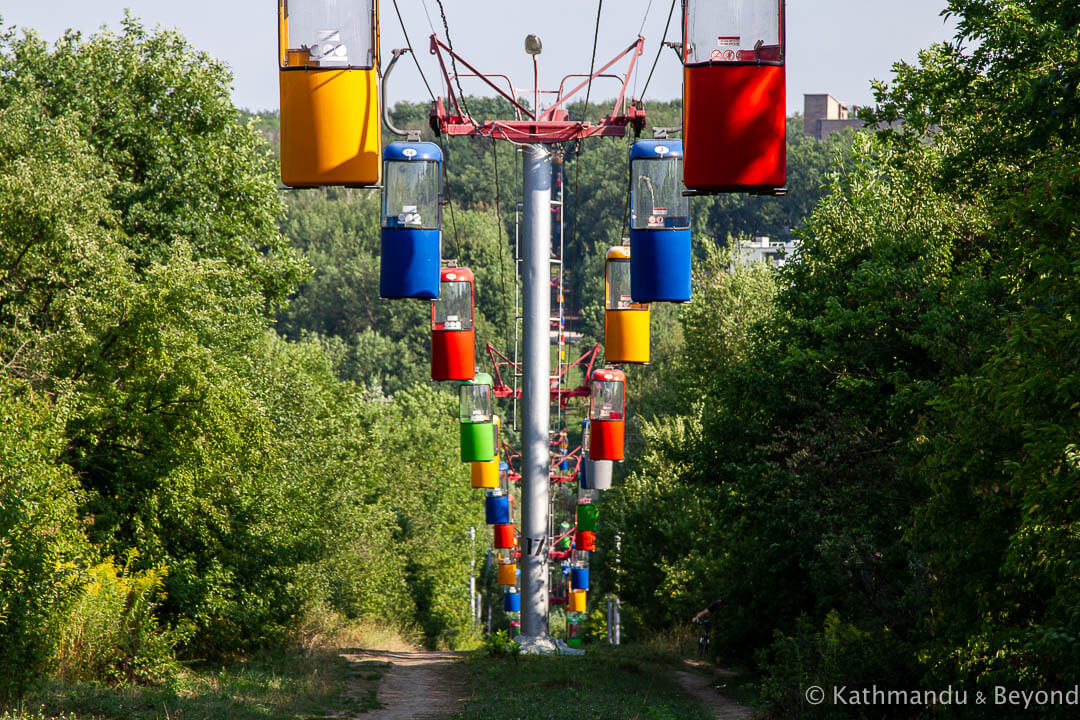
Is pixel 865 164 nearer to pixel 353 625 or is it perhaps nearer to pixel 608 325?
pixel 608 325

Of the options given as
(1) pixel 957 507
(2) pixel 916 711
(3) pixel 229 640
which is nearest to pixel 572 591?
(3) pixel 229 640

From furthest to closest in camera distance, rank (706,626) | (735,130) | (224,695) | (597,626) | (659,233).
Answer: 1. (597,626)
2. (706,626)
3. (224,695)
4. (659,233)
5. (735,130)

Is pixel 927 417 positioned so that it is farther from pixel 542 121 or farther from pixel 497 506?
pixel 497 506

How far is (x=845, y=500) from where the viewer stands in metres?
18.3

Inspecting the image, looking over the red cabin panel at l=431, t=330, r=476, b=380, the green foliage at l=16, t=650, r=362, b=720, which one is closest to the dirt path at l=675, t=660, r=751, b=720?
the green foliage at l=16, t=650, r=362, b=720

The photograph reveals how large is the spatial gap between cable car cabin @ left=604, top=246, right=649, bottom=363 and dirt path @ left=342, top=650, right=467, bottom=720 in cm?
642

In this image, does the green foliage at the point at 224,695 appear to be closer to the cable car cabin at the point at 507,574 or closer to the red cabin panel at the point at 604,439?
the red cabin panel at the point at 604,439

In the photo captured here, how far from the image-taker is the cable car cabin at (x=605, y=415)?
24781 millimetres

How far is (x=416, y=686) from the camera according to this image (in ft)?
72.8

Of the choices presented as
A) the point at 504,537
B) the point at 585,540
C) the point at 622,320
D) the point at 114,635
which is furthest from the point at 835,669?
the point at 585,540

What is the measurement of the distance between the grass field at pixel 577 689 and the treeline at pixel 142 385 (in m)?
5.75

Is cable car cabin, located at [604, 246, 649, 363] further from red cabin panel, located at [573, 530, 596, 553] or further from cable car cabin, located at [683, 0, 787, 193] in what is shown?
red cabin panel, located at [573, 530, 596, 553]

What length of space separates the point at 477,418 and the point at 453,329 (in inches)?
172

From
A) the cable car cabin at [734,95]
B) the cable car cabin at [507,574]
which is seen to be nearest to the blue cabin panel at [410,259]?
the cable car cabin at [734,95]
